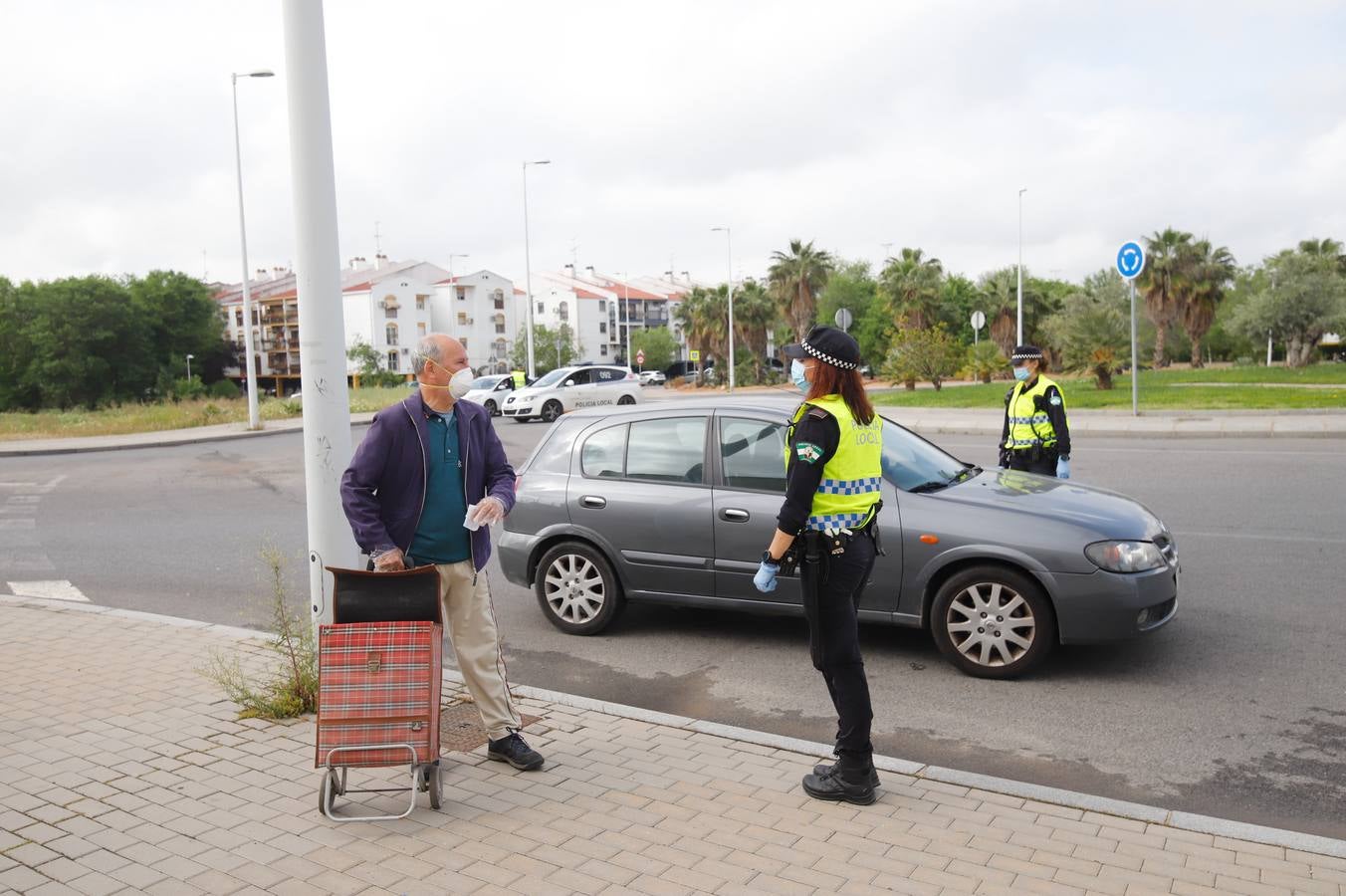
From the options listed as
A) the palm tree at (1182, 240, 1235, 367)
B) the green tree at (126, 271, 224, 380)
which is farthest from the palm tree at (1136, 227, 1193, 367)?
the green tree at (126, 271, 224, 380)

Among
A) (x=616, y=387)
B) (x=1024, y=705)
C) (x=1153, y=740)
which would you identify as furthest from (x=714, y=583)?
(x=616, y=387)

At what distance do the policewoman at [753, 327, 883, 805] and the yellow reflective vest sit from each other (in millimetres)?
5038

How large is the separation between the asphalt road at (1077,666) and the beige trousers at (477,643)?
132 centimetres

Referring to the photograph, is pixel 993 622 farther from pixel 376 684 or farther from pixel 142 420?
pixel 142 420

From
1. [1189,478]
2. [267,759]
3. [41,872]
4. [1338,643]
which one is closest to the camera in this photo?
[41,872]

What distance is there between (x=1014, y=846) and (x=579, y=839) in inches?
61.5

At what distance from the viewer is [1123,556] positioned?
5820 millimetres

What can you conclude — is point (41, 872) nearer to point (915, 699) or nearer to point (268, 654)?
point (268, 654)

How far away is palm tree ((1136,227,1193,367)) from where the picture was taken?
160 ft

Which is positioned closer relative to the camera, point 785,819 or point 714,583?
point 785,819

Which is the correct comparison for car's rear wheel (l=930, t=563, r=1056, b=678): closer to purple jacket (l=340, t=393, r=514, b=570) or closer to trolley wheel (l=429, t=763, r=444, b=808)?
purple jacket (l=340, t=393, r=514, b=570)

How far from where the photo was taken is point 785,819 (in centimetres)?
407

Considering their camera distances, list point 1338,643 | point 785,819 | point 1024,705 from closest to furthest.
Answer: point 785,819, point 1024,705, point 1338,643

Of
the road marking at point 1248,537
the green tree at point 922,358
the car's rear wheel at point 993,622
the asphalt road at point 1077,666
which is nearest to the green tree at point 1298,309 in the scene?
the green tree at point 922,358
